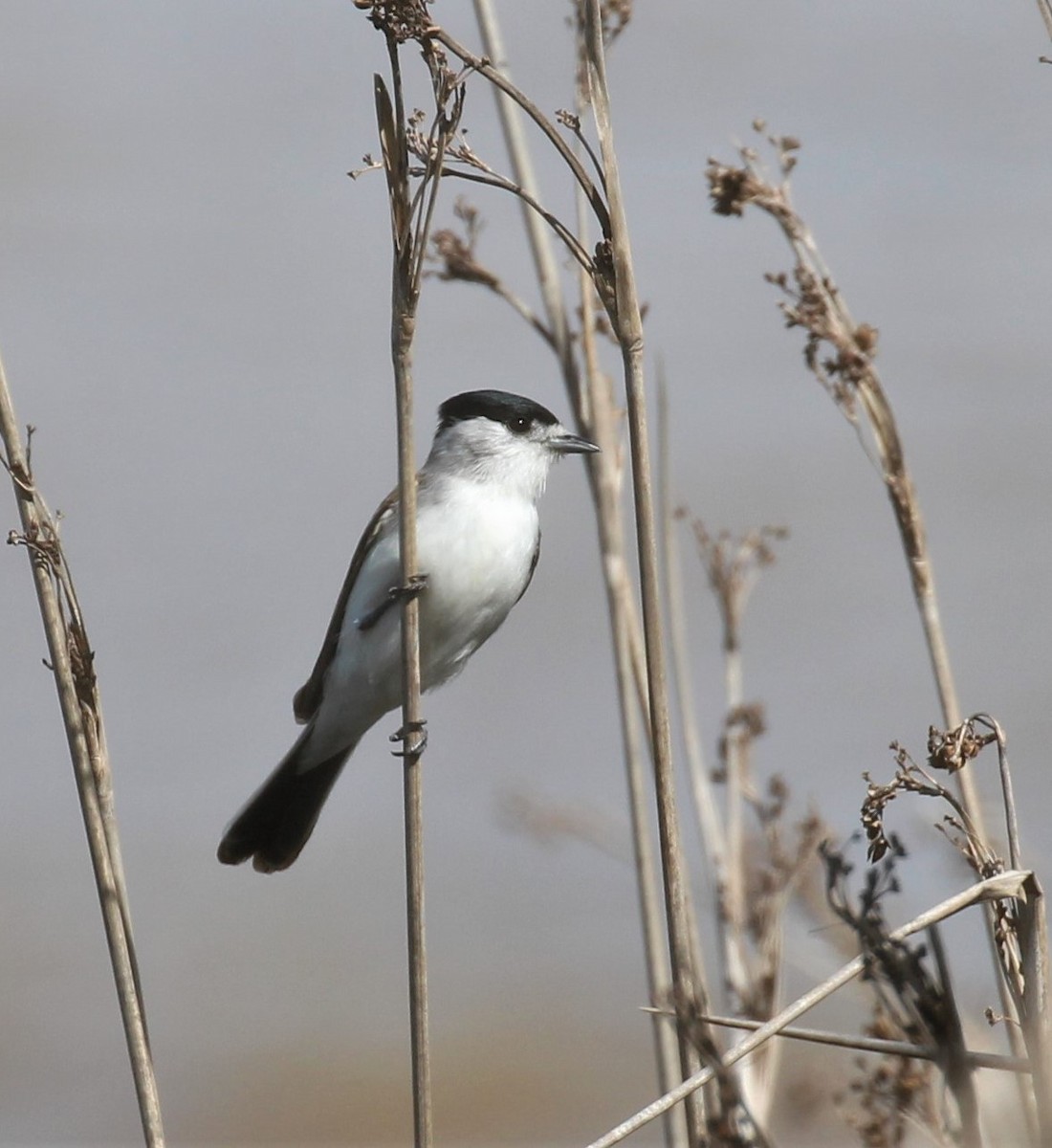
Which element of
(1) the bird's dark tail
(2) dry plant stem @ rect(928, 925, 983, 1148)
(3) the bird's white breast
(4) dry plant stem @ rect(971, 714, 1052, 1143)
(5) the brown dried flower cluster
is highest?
(3) the bird's white breast

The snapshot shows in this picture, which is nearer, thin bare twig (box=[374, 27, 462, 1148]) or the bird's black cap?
thin bare twig (box=[374, 27, 462, 1148])

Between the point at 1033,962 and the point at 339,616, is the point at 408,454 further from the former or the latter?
the point at 339,616

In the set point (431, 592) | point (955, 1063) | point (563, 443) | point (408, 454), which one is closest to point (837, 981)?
point (955, 1063)

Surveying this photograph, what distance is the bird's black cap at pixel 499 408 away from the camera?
4.25 meters

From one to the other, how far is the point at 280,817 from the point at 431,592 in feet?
2.55

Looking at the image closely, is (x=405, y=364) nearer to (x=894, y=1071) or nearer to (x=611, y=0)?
(x=611, y=0)

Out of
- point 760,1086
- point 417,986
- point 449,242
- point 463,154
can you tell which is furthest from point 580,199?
point 760,1086

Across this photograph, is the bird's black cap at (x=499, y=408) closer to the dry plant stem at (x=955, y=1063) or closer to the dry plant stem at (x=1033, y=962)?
the dry plant stem at (x=1033, y=962)

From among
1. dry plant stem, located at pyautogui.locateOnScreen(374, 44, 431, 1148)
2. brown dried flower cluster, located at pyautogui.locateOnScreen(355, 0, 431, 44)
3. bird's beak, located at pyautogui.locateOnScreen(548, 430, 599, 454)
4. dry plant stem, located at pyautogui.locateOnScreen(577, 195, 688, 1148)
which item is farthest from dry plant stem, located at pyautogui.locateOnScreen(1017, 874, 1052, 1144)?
bird's beak, located at pyautogui.locateOnScreen(548, 430, 599, 454)

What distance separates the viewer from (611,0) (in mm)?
2824

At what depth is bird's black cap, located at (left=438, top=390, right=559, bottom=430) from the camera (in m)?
4.25

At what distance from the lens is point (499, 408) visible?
4.28 m

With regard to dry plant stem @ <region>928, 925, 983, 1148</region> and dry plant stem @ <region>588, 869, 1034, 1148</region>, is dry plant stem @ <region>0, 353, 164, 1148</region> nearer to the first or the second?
dry plant stem @ <region>588, 869, 1034, 1148</region>

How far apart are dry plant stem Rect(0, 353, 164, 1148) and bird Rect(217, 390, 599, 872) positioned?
1.53 meters
